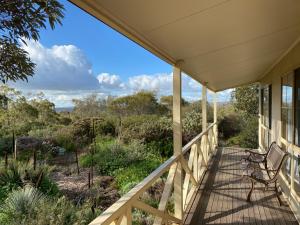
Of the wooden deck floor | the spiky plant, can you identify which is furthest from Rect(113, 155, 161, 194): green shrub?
the spiky plant

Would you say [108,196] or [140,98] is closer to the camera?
[108,196]

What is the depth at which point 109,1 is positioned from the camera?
1.43 metres

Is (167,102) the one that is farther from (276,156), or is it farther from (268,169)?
(276,156)

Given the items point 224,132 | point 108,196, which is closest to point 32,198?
point 108,196

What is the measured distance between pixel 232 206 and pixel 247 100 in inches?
427

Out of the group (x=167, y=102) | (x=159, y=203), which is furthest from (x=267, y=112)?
(x=167, y=102)

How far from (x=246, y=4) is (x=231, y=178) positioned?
15.0 ft

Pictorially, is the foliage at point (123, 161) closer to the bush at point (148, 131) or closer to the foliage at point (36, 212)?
the bush at point (148, 131)

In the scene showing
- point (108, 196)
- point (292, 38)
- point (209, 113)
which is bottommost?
point (108, 196)

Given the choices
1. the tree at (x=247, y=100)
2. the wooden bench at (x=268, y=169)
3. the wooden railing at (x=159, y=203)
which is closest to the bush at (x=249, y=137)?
the tree at (x=247, y=100)

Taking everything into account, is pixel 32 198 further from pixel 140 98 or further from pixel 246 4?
pixel 140 98

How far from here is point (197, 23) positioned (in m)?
2.06

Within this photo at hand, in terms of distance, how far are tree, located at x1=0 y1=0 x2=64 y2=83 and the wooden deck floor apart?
278cm

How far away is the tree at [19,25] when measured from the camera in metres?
2.38
